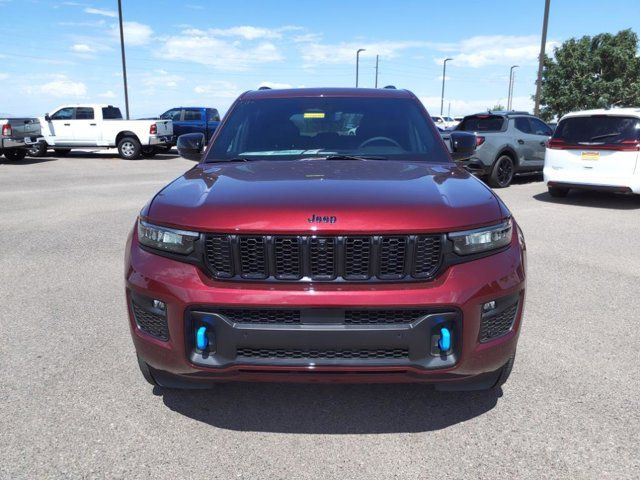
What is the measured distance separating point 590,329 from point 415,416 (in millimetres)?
1988

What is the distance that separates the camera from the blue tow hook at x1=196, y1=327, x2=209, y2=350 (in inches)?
96.3

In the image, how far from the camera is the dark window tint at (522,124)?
12227 millimetres

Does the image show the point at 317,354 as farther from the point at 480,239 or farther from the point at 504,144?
the point at 504,144

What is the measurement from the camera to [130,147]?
20109 mm

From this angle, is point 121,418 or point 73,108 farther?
point 73,108

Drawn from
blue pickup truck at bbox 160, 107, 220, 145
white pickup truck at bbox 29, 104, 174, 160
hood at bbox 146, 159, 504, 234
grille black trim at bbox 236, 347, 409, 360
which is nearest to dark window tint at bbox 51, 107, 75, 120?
white pickup truck at bbox 29, 104, 174, 160

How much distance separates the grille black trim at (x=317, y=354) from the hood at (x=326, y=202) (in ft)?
1.72

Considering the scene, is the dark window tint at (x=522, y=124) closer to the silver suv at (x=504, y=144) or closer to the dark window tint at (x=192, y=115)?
the silver suv at (x=504, y=144)

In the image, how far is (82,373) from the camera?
3371mm

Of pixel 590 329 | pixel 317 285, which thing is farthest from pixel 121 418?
pixel 590 329

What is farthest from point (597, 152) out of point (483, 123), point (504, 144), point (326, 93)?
point (326, 93)

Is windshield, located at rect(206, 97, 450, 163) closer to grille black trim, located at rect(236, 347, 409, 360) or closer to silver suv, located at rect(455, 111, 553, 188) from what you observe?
grille black trim, located at rect(236, 347, 409, 360)

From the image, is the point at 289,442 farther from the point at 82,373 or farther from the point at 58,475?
the point at 82,373

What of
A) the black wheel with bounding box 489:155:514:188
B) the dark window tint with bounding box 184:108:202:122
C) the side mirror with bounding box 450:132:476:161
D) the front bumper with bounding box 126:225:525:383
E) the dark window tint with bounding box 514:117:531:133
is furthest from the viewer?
the dark window tint with bounding box 184:108:202:122
